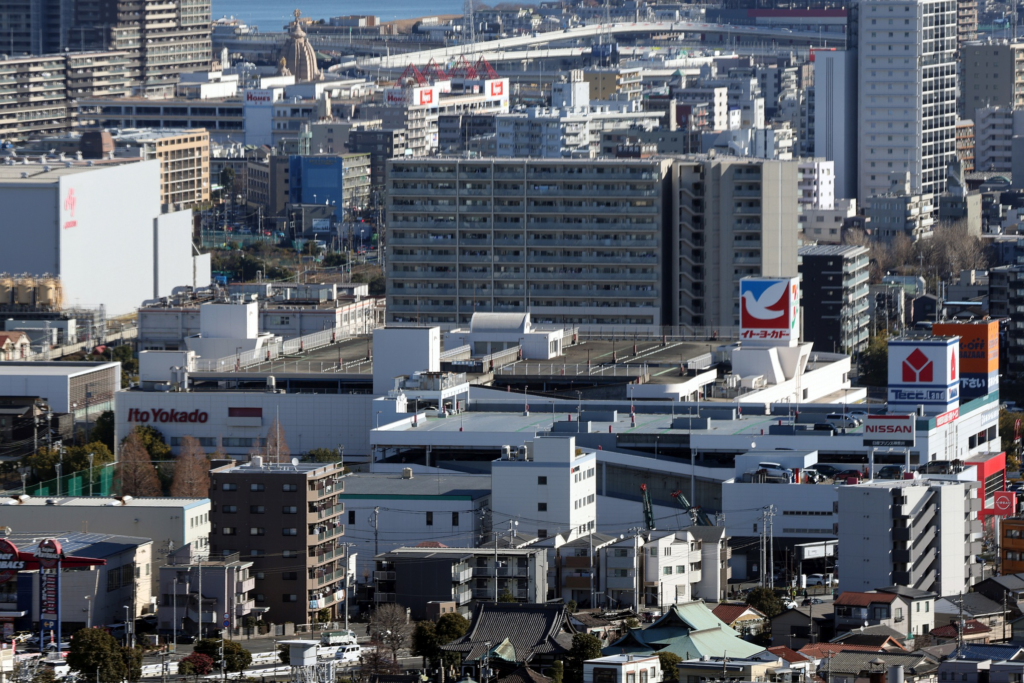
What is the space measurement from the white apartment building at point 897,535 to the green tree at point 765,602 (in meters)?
1.74

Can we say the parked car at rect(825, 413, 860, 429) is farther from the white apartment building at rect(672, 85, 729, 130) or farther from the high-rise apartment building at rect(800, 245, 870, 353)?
the white apartment building at rect(672, 85, 729, 130)

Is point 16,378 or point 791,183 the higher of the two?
point 791,183

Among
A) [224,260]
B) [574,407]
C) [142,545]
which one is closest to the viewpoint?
[142,545]

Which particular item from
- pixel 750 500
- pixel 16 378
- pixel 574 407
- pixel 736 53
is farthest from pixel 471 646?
pixel 736 53

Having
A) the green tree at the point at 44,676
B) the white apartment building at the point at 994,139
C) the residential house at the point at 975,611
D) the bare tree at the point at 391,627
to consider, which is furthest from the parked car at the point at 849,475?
the white apartment building at the point at 994,139

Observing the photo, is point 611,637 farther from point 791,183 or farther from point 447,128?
point 447,128

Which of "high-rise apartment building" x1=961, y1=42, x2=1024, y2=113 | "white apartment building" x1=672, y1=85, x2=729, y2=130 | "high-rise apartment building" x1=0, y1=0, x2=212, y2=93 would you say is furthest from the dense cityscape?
"high-rise apartment building" x1=0, y1=0, x2=212, y2=93

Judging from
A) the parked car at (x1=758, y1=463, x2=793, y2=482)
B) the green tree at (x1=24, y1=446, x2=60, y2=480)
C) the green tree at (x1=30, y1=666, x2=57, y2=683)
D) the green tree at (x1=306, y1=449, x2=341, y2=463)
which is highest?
the parked car at (x1=758, y1=463, x2=793, y2=482)

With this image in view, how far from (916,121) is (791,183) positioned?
3384 cm

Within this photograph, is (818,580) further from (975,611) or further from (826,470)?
(975,611)

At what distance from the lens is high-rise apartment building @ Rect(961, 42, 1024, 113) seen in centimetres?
11681

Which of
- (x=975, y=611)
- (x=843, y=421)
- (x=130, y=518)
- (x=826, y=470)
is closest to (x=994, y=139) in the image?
(x=843, y=421)

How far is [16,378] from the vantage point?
50781 millimetres

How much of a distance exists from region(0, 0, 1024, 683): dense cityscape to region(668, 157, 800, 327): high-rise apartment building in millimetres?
87
